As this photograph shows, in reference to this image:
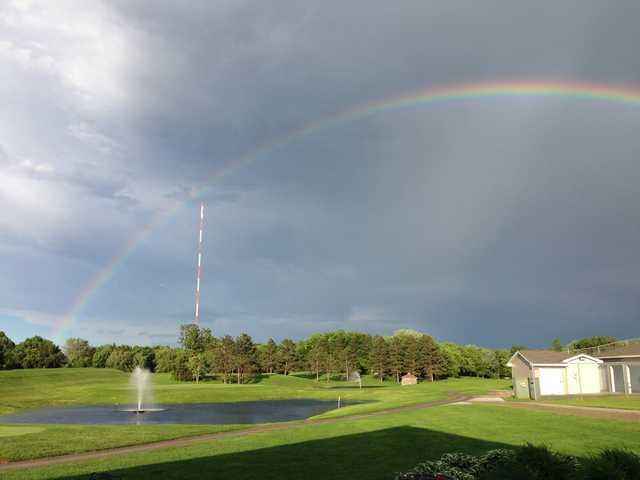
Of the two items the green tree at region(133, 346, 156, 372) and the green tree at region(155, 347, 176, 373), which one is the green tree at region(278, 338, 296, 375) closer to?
Answer: the green tree at region(155, 347, 176, 373)

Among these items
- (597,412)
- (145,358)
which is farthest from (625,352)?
(145,358)

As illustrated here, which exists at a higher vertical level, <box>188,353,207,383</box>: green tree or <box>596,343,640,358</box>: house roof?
<box>596,343,640,358</box>: house roof

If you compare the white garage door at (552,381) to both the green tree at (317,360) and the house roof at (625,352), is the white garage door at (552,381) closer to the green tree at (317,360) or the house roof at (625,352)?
the house roof at (625,352)

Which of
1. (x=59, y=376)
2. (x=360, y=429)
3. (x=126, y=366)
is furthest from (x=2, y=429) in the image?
(x=126, y=366)

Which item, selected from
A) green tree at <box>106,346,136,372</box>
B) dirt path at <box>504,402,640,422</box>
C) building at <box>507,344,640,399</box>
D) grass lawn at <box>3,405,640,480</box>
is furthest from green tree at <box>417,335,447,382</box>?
green tree at <box>106,346,136,372</box>

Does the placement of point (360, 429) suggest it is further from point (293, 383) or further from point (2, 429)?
point (293, 383)

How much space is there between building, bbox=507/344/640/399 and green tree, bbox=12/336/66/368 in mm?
130535

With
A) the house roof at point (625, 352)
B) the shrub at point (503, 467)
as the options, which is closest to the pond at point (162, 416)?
the shrub at point (503, 467)

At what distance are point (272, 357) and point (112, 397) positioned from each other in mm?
56096

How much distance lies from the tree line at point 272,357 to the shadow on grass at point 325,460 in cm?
8896

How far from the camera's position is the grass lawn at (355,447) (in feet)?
56.9

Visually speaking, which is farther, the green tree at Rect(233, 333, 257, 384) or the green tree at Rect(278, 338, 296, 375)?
the green tree at Rect(278, 338, 296, 375)

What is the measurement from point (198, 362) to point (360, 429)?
297ft

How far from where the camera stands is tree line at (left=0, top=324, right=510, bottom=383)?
365ft
